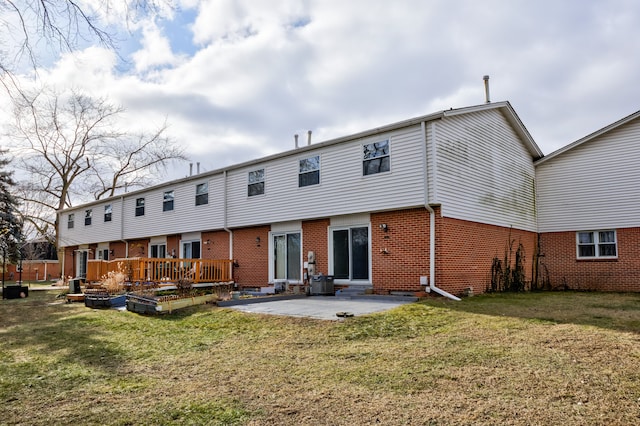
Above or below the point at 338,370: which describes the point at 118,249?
above

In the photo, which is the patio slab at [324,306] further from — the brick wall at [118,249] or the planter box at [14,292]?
the brick wall at [118,249]

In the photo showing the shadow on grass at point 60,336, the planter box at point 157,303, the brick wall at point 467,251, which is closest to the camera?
the shadow on grass at point 60,336

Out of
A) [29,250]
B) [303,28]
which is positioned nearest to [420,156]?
[303,28]

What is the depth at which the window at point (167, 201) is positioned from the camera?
21.1 m

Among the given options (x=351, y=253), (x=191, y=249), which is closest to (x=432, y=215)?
(x=351, y=253)

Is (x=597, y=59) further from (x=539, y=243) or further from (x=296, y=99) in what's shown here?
(x=296, y=99)

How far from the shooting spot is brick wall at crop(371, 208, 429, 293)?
12500mm

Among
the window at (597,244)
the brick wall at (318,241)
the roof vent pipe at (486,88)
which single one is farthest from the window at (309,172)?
the window at (597,244)

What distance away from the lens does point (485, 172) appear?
14.6 m

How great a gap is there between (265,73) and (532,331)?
365 inches

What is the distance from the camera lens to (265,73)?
1260 cm

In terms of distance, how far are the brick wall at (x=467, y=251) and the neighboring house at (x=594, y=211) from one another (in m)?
2.21

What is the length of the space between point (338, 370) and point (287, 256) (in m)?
A: 10.7

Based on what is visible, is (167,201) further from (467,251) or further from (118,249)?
(467,251)
